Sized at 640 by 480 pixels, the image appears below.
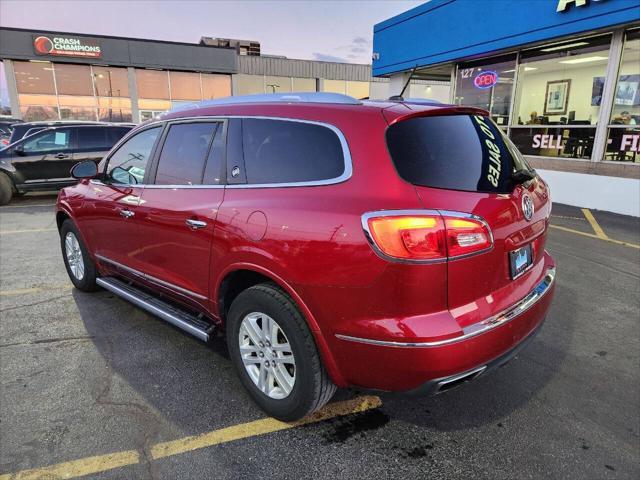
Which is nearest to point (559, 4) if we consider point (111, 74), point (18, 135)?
point (18, 135)

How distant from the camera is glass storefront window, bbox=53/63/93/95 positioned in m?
25.8

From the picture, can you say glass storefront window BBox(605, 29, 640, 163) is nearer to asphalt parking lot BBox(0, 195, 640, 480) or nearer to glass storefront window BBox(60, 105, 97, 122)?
asphalt parking lot BBox(0, 195, 640, 480)

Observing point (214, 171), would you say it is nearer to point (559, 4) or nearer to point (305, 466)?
point (305, 466)

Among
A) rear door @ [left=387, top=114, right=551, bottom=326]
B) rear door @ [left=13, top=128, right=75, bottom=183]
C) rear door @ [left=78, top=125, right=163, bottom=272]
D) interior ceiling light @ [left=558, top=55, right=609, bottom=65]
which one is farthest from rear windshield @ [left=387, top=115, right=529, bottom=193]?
rear door @ [left=13, top=128, right=75, bottom=183]

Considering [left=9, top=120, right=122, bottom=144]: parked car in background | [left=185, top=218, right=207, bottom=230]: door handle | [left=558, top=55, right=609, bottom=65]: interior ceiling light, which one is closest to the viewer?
[left=185, top=218, right=207, bottom=230]: door handle

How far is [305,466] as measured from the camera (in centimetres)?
225

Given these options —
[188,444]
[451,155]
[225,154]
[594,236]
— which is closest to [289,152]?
[225,154]

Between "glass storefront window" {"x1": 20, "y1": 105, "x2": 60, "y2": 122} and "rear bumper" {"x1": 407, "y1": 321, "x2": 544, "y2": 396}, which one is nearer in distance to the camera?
"rear bumper" {"x1": 407, "y1": 321, "x2": 544, "y2": 396}

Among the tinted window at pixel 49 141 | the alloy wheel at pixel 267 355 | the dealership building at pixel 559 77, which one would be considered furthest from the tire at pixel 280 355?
the tinted window at pixel 49 141

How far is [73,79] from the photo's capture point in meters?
26.0

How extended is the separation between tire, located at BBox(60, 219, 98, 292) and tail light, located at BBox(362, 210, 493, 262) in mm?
3416

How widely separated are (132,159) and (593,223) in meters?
7.81

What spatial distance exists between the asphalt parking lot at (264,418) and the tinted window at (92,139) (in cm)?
842

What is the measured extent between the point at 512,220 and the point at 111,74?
29.8 metres
